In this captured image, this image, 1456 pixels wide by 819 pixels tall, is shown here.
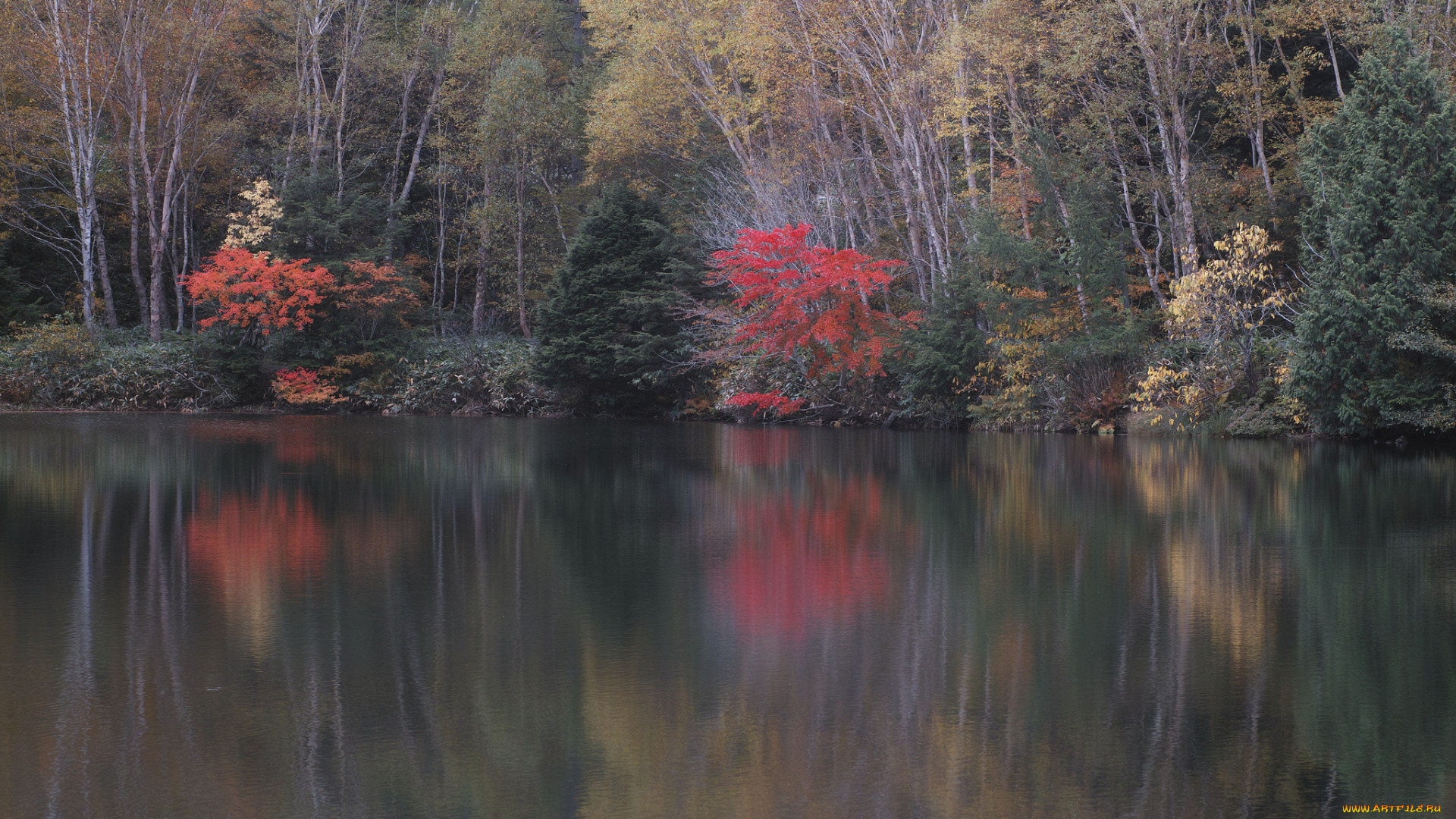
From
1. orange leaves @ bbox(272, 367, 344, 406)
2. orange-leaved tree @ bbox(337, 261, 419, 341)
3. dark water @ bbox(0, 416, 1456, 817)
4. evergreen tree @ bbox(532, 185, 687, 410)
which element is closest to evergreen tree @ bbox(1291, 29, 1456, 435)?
dark water @ bbox(0, 416, 1456, 817)

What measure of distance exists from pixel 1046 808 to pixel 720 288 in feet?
83.3

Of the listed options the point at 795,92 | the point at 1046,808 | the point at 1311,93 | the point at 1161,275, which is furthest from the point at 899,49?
the point at 1046,808

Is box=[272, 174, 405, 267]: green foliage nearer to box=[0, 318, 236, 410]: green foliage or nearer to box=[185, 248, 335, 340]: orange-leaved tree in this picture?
box=[185, 248, 335, 340]: orange-leaved tree

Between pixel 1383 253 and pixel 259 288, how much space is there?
2247cm

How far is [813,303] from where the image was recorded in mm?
23156

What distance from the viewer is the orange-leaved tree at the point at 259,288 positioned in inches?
1063

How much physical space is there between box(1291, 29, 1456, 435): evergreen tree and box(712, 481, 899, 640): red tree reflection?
9.40 m

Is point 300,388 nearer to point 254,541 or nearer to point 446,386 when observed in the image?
point 446,386

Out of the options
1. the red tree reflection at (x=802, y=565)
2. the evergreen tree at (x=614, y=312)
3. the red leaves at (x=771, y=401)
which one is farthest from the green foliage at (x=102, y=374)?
the red tree reflection at (x=802, y=565)

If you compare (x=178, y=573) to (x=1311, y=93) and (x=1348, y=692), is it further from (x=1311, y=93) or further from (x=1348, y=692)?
(x=1311, y=93)

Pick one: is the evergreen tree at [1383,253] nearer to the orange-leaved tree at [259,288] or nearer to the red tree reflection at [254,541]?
the red tree reflection at [254,541]

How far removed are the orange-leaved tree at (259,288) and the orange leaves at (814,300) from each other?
402 inches

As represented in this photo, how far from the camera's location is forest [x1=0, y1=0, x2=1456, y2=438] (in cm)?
1853

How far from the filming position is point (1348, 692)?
411 centimetres
